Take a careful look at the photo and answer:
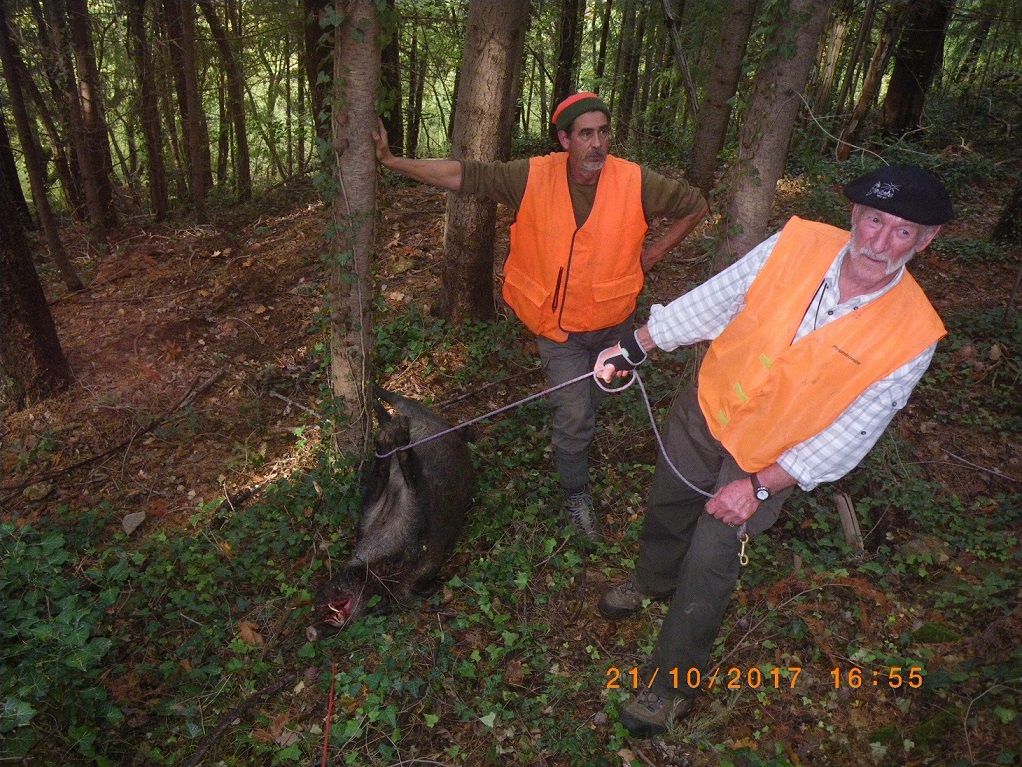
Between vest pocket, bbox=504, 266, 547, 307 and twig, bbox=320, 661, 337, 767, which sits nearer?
twig, bbox=320, 661, 337, 767

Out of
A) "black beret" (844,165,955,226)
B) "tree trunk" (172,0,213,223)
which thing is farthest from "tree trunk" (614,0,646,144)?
"black beret" (844,165,955,226)

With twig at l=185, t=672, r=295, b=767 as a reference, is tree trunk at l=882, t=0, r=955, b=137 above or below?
above

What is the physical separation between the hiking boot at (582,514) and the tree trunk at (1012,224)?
6.29 metres

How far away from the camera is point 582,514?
4.11m

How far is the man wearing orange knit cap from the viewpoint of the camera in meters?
3.52

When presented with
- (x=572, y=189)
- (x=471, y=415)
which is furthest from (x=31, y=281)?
(x=572, y=189)

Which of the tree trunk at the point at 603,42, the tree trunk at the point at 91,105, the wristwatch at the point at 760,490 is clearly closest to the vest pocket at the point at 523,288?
the wristwatch at the point at 760,490

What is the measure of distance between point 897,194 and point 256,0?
37.1ft

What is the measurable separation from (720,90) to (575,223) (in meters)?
4.86

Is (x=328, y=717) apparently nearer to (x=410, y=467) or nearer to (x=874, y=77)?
(x=410, y=467)

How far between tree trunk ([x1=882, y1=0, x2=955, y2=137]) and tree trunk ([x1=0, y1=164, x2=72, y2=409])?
1238cm

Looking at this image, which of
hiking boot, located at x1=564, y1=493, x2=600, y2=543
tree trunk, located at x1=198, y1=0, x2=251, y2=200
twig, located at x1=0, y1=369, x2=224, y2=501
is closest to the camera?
hiking boot, located at x1=564, y1=493, x2=600, y2=543

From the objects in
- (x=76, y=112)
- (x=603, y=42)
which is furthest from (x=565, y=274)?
(x=603, y=42)

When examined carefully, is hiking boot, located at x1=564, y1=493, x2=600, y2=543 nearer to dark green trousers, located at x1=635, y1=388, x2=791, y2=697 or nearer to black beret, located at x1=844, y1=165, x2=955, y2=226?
dark green trousers, located at x1=635, y1=388, x2=791, y2=697
